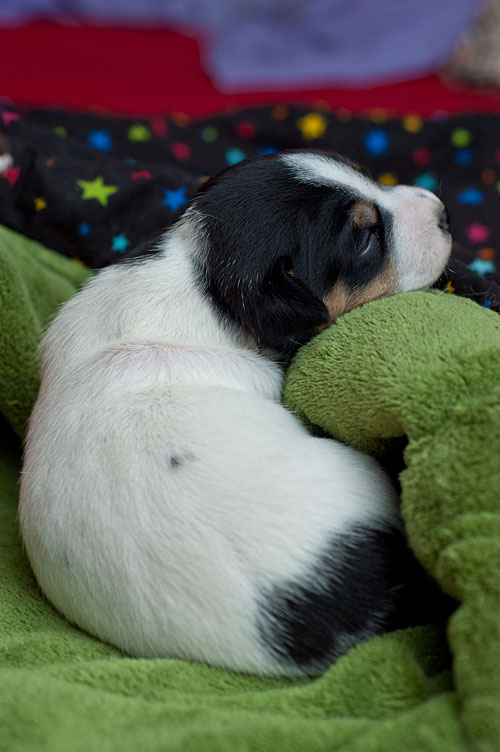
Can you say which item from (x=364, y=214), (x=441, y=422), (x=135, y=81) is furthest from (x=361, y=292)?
(x=135, y=81)

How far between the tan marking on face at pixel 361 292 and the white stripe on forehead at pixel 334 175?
17cm

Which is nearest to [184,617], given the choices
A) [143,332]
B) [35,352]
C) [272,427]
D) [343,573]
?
[343,573]

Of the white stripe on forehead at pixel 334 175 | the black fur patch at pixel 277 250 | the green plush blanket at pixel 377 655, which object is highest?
the white stripe on forehead at pixel 334 175

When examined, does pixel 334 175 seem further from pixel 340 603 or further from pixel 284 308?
pixel 340 603

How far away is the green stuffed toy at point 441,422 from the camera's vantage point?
1.10 meters

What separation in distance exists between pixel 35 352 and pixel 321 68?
3151mm

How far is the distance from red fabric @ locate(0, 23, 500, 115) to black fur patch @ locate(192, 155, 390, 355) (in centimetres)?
205

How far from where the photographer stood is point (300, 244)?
5.58 feet

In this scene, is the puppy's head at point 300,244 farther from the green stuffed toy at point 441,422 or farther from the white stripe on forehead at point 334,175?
the green stuffed toy at point 441,422

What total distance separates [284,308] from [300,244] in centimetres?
15

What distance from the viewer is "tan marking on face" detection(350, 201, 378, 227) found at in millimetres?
1771

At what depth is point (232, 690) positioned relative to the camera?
1254mm

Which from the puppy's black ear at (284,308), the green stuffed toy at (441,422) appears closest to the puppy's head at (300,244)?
the puppy's black ear at (284,308)

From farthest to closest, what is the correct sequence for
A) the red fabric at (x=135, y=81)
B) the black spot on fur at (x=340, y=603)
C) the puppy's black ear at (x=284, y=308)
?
the red fabric at (x=135, y=81) → the puppy's black ear at (x=284, y=308) → the black spot on fur at (x=340, y=603)
